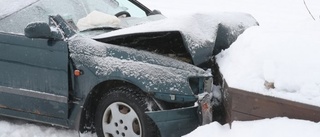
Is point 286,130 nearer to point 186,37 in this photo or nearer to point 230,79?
point 230,79

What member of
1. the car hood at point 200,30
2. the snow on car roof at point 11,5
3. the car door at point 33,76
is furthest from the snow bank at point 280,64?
the snow on car roof at point 11,5

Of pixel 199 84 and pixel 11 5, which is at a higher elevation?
pixel 11 5

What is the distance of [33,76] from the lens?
4262 mm

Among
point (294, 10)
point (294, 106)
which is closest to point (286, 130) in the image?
point (294, 106)

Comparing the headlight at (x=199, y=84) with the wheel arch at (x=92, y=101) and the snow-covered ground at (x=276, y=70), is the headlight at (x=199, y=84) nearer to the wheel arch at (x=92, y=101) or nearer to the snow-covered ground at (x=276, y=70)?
the snow-covered ground at (x=276, y=70)

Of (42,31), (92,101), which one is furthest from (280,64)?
(42,31)

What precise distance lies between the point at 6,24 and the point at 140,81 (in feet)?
5.23

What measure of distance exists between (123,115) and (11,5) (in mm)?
1816

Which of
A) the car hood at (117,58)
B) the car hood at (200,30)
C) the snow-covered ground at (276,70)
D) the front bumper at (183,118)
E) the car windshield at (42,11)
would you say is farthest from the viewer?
the car windshield at (42,11)

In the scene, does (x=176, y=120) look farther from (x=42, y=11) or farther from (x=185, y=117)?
(x=42, y=11)

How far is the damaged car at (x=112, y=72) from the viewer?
379 cm

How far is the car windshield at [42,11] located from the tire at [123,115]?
39.8 inches

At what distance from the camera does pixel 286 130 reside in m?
3.06

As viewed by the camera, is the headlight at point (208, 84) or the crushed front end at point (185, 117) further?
the headlight at point (208, 84)
